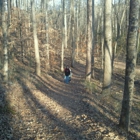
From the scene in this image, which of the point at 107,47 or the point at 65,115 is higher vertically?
the point at 107,47

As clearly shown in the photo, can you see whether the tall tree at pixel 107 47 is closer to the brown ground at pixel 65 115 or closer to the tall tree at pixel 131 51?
the brown ground at pixel 65 115

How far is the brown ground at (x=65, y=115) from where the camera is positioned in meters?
6.38

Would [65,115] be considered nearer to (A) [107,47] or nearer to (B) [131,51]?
(B) [131,51]

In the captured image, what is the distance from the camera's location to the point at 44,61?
70.3 feet

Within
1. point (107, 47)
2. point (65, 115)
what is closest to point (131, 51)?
point (65, 115)

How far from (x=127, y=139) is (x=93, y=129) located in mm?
1206

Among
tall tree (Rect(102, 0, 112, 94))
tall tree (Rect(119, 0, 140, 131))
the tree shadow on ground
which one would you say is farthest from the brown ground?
tall tree (Rect(119, 0, 140, 131))

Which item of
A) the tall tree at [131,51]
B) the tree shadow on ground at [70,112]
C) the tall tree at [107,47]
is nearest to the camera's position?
the tall tree at [131,51]

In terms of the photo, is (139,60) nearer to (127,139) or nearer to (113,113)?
(113,113)

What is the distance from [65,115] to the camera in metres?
8.16

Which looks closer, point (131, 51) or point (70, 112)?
A: point (131, 51)

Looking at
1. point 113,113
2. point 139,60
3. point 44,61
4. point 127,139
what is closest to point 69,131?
point 127,139

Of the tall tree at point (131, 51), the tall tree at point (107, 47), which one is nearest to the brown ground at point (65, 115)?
the tall tree at point (107, 47)

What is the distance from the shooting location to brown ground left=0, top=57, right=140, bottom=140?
20.9ft
